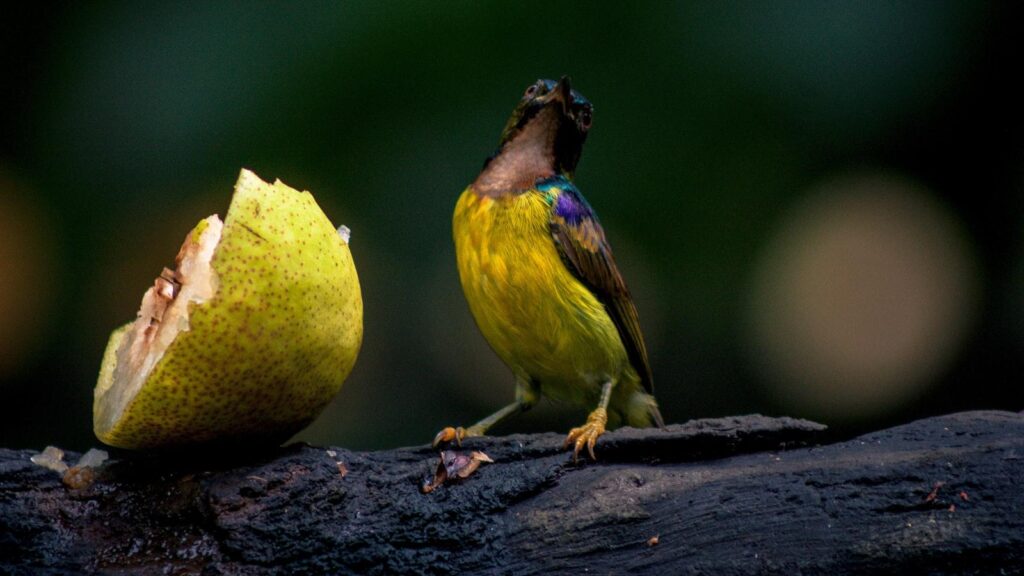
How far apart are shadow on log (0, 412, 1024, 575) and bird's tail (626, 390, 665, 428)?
121cm

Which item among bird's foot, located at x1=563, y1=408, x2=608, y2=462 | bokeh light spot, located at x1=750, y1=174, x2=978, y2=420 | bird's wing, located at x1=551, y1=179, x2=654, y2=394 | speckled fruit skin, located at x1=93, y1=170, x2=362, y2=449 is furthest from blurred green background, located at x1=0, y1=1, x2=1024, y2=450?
speckled fruit skin, located at x1=93, y1=170, x2=362, y2=449

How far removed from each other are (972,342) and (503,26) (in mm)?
2611

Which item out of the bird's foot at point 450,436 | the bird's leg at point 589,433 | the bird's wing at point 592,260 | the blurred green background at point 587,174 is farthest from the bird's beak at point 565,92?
the bird's foot at point 450,436

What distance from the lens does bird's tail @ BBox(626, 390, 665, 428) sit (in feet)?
13.5

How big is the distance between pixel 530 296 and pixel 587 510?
43.3 inches

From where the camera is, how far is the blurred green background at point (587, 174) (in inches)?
193

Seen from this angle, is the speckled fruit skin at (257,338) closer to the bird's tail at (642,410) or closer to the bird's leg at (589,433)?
the bird's leg at (589,433)

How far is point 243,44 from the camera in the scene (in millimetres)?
4957

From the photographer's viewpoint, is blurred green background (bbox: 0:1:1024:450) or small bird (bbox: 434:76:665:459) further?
blurred green background (bbox: 0:1:1024:450)

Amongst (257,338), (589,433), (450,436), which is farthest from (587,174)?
(257,338)

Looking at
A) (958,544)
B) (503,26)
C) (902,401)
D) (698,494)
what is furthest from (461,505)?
(902,401)

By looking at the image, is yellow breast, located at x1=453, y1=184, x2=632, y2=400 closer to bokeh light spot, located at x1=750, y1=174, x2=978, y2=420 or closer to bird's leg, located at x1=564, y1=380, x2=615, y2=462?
bird's leg, located at x1=564, y1=380, x2=615, y2=462

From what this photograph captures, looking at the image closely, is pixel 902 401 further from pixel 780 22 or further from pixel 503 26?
pixel 503 26

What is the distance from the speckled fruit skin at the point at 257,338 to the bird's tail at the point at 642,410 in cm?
155
